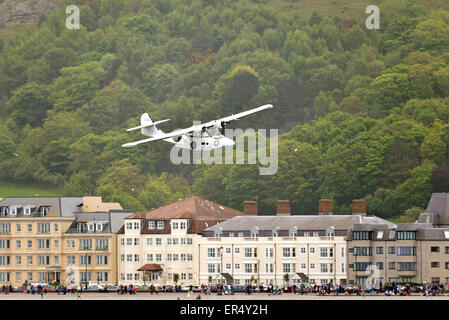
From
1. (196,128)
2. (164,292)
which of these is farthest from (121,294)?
(196,128)

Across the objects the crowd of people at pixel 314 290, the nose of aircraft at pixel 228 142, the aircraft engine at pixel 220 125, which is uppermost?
the aircraft engine at pixel 220 125

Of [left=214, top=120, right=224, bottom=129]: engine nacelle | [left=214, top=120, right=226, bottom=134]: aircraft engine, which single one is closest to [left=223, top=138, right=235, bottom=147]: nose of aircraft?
[left=214, top=120, right=226, bottom=134]: aircraft engine

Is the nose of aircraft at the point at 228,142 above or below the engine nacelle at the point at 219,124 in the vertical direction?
below

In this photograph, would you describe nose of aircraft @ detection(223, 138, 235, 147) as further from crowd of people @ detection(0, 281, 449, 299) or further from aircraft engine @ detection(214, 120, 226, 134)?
crowd of people @ detection(0, 281, 449, 299)

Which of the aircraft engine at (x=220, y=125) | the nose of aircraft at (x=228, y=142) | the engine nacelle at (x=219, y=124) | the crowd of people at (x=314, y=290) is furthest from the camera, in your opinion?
the nose of aircraft at (x=228, y=142)

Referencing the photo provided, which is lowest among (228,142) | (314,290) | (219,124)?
(314,290)

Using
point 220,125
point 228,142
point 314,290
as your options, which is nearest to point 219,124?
point 220,125

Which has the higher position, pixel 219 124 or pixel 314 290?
pixel 219 124

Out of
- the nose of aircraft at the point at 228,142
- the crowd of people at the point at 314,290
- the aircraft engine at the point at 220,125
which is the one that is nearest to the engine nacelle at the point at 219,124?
the aircraft engine at the point at 220,125

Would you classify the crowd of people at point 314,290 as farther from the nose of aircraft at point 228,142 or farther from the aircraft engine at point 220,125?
the aircraft engine at point 220,125

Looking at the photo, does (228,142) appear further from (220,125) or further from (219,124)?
(219,124)
